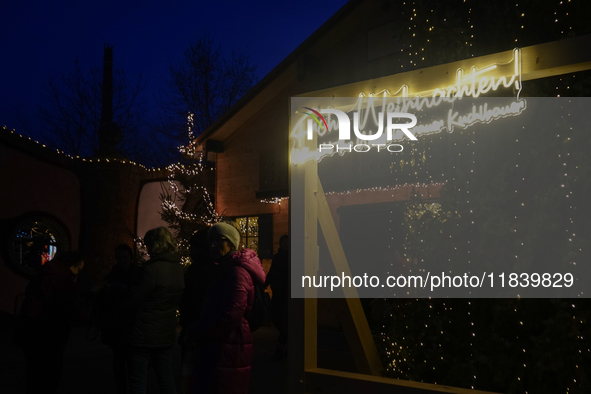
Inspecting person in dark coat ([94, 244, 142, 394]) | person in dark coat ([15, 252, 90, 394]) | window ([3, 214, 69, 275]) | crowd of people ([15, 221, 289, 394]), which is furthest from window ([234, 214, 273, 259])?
person in dark coat ([15, 252, 90, 394])

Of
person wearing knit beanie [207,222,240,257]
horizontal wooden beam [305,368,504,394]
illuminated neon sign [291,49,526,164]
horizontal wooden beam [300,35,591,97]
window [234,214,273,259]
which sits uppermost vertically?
horizontal wooden beam [300,35,591,97]

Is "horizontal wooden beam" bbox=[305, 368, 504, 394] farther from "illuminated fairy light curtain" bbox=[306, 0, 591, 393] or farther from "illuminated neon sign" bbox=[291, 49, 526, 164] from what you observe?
"illuminated neon sign" bbox=[291, 49, 526, 164]

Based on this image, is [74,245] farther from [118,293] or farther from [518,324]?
[518,324]

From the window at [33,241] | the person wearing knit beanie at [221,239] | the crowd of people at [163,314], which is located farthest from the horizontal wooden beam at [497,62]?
the window at [33,241]

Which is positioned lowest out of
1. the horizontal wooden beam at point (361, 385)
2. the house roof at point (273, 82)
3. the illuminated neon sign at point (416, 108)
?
the horizontal wooden beam at point (361, 385)

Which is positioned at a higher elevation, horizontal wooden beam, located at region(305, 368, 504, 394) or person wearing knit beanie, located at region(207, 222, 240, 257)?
person wearing knit beanie, located at region(207, 222, 240, 257)

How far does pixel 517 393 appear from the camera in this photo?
12.2ft

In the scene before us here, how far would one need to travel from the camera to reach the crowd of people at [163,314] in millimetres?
3551

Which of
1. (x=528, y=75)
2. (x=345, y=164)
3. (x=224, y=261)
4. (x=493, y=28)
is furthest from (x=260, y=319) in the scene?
(x=345, y=164)

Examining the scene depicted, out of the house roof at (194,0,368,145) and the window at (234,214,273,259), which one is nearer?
the house roof at (194,0,368,145)

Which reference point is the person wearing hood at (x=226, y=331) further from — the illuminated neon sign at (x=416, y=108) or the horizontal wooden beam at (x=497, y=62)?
the horizontal wooden beam at (x=497, y=62)

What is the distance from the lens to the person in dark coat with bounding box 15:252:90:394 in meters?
4.61

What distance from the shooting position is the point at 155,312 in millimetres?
4398

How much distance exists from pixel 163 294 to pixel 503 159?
297 centimetres
